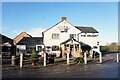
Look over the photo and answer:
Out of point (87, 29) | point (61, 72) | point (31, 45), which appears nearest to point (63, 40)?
point (31, 45)

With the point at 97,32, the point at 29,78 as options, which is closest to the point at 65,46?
the point at 97,32

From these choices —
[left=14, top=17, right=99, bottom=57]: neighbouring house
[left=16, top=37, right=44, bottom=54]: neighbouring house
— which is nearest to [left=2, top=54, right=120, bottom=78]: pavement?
[left=14, top=17, right=99, bottom=57]: neighbouring house

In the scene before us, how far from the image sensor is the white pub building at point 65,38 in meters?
44.9

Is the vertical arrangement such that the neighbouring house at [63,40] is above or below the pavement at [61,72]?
above

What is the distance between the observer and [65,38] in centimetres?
4700

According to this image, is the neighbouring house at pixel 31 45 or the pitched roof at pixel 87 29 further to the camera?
the pitched roof at pixel 87 29

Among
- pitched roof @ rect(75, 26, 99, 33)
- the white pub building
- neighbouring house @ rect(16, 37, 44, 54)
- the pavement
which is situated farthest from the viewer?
pitched roof @ rect(75, 26, 99, 33)

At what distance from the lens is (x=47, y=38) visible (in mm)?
46281

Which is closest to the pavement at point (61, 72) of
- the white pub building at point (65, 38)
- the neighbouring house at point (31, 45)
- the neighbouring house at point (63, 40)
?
the neighbouring house at point (63, 40)

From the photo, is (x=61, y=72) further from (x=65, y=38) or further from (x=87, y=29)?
(x=87, y=29)

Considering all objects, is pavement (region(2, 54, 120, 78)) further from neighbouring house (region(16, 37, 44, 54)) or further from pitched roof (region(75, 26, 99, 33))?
pitched roof (region(75, 26, 99, 33))

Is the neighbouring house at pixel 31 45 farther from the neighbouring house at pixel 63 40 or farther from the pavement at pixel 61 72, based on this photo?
the pavement at pixel 61 72

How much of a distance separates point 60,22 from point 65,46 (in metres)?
5.37

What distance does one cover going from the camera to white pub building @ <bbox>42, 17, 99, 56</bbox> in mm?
44906
